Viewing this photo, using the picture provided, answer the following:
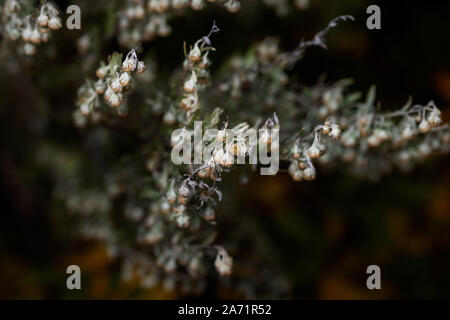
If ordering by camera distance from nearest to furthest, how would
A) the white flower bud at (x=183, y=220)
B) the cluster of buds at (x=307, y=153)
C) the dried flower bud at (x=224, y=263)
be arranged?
the cluster of buds at (x=307, y=153), the white flower bud at (x=183, y=220), the dried flower bud at (x=224, y=263)

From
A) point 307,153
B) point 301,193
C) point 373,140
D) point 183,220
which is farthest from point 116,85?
point 301,193

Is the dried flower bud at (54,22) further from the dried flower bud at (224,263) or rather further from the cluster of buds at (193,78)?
the dried flower bud at (224,263)

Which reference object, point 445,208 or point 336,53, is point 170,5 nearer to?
point 336,53

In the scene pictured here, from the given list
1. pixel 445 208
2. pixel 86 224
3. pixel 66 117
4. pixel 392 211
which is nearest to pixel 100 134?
pixel 66 117

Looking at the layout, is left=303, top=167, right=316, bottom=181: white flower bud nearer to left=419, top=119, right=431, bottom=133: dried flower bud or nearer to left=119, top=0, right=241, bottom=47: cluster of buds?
left=419, top=119, right=431, bottom=133: dried flower bud

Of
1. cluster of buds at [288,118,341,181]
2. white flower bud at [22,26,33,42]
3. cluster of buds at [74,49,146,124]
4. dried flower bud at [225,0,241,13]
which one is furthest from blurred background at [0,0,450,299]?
cluster of buds at [288,118,341,181]

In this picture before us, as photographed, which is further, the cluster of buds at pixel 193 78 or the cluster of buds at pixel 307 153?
the cluster of buds at pixel 193 78

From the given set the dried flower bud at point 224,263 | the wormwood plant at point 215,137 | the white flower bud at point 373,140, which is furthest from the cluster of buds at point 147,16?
the dried flower bud at point 224,263

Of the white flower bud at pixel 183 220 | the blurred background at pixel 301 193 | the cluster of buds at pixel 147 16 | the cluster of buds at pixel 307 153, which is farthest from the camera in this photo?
the blurred background at pixel 301 193
